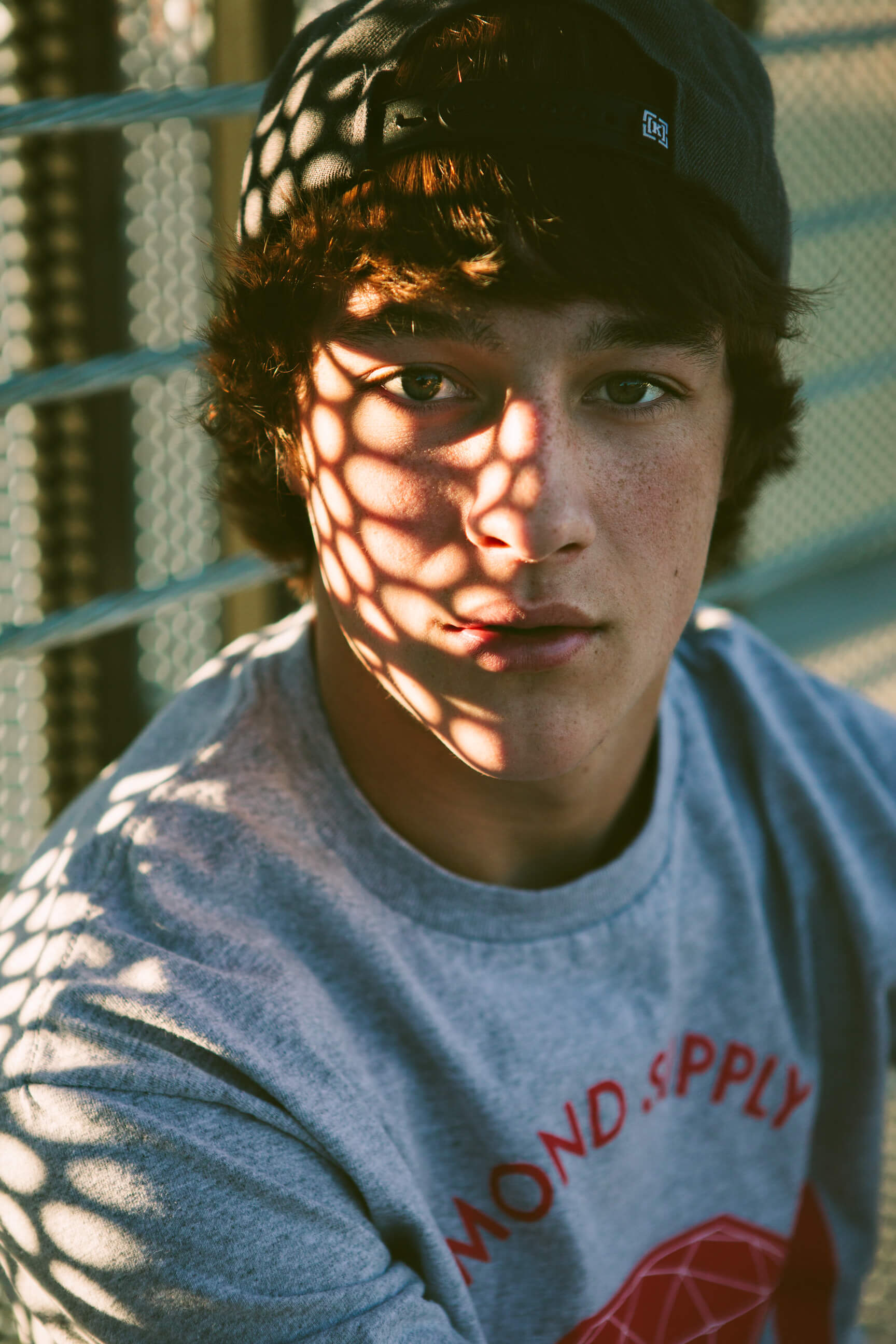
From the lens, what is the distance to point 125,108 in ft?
4.11

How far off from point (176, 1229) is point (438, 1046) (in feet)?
0.96

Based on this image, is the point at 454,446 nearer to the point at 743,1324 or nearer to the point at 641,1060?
→ the point at 641,1060

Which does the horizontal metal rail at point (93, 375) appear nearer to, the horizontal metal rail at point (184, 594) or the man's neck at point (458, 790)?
the horizontal metal rail at point (184, 594)

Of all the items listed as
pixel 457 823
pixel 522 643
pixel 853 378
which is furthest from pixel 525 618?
pixel 853 378

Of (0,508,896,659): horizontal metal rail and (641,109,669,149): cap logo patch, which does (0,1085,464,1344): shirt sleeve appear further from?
(641,109,669,149): cap logo patch

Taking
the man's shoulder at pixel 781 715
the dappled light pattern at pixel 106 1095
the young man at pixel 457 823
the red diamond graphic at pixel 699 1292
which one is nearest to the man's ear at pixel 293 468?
the young man at pixel 457 823

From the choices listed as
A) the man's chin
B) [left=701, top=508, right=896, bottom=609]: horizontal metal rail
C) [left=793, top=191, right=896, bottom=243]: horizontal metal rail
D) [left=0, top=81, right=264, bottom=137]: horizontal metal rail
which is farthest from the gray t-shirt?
[left=793, top=191, right=896, bottom=243]: horizontal metal rail

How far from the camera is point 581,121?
965 millimetres

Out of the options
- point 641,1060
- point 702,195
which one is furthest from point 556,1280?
point 702,195

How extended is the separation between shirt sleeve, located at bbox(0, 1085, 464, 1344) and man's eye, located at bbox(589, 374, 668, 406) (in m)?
0.67

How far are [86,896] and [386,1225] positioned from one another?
389 millimetres

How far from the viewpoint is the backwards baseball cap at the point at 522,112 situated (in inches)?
38.0

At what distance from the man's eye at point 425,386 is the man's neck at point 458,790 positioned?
27 cm

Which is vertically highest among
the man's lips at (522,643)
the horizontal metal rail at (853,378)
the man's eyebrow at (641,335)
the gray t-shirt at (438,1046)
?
the man's eyebrow at (641,335)
